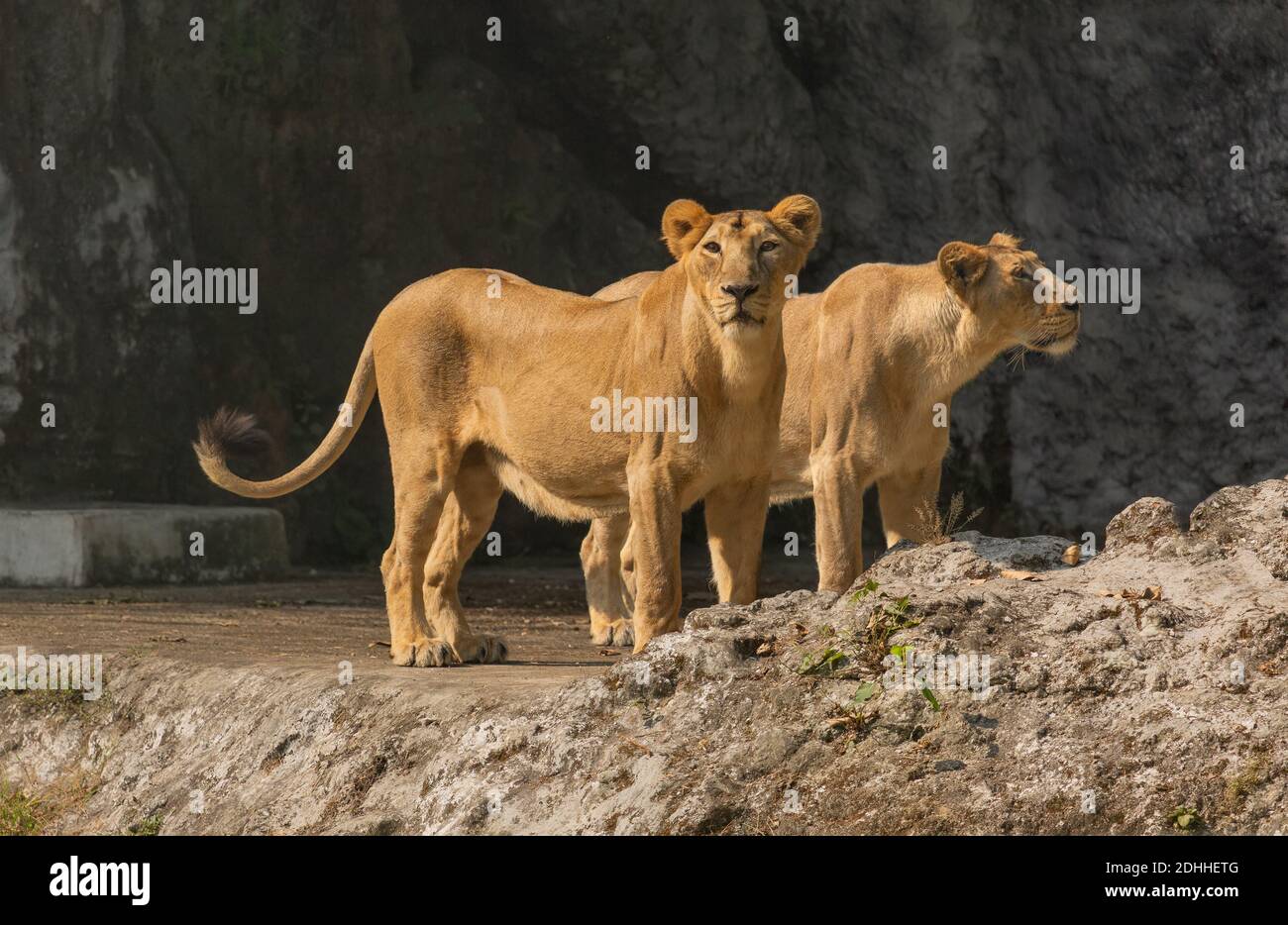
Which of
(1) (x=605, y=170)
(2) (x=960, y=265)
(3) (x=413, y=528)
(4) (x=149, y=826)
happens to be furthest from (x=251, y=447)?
(1) (x=605, y=170)

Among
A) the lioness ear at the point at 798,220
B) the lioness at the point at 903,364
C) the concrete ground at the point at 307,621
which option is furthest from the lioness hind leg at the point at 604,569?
the lioness ear at the point at 798,220

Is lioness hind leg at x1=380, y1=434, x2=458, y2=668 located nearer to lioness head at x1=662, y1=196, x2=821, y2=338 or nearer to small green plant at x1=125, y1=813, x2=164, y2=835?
small green plant at x1=125, y1=813, x2=164, y2=835

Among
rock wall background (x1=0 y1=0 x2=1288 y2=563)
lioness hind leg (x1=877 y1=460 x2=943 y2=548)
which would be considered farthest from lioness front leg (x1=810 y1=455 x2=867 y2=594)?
rock wall background (x1=0 y1=0 x2=1288 y2=563)

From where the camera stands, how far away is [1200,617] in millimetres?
6176

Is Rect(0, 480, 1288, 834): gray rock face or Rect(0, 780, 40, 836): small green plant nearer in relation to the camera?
Rect(0, 480, 1288, 834): gray rock face

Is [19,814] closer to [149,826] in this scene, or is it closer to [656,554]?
[149,826]

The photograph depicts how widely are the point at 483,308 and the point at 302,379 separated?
23.7ft

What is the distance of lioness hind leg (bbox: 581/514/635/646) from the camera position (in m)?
9.97

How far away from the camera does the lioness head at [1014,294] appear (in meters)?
9.03

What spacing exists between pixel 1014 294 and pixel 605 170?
294 inches

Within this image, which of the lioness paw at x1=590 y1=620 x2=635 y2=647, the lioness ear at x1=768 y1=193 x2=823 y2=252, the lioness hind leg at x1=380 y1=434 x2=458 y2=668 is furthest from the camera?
the lioness paw at x1=590 y1=620 x2=635 y2=647

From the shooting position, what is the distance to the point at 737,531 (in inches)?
301

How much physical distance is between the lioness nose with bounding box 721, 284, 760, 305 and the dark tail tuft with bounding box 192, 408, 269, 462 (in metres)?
2.76
